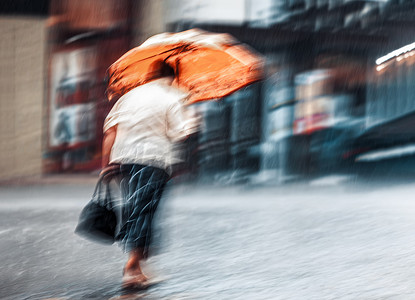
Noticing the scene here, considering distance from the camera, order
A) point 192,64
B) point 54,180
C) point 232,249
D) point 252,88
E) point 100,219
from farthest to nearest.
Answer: point 252,88 → point 54,180 → point 232,249 → point 192,64 → point 100,219

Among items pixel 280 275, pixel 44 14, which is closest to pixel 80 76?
pixel 44 14

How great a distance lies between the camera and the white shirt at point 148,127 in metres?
3.57

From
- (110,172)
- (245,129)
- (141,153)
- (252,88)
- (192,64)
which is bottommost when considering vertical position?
(245,129)

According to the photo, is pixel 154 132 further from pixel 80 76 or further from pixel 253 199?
pixel 80 76

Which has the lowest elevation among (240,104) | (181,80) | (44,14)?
(240,104)

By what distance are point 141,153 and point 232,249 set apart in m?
1.36

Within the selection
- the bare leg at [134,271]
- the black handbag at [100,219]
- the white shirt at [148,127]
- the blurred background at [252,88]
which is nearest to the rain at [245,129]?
the blurred background at [252,88]

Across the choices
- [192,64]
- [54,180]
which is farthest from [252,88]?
[192,64]

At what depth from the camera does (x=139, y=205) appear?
11.7 feet

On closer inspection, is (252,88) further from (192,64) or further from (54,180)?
(192,64)

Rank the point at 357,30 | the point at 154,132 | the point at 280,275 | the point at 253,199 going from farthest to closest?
the point at 357,30 → the point at 253,199 → the point at 280,275 → the point at 154,132

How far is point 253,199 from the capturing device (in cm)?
679

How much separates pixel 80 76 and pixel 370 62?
11.7ft

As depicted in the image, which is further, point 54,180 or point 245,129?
point 245,129
